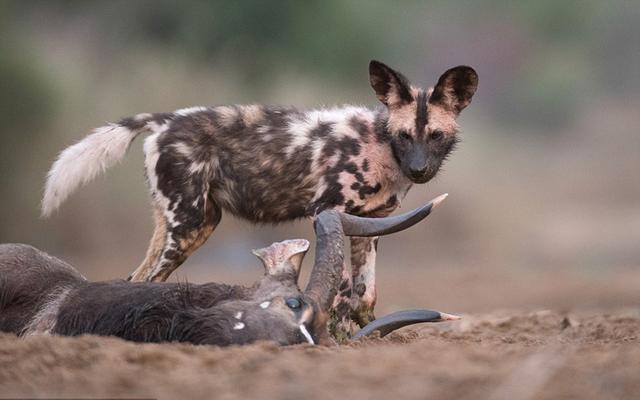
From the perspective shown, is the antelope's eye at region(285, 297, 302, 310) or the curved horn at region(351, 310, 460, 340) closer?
the antelope's eye at region(285, 297, 302, 310)

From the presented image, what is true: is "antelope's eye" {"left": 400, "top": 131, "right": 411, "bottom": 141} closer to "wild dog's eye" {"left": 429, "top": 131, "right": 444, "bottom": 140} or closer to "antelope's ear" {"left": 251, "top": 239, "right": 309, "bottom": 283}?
"wild dog's eye" {"left": 429, "top": 131, "right": 444, "bottom": 140}

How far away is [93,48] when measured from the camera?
22250 millimetres

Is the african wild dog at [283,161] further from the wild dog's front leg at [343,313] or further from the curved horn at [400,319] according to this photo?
the curved horn at [400,319]

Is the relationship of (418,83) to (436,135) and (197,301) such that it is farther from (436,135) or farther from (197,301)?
(197,301)

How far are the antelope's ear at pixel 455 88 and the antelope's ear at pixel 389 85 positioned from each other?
0.20 m

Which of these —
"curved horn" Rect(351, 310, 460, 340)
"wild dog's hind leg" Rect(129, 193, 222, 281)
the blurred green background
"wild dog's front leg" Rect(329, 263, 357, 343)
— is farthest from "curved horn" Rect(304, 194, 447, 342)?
the blurred green background

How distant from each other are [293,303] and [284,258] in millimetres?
466

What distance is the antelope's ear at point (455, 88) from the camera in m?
8.15

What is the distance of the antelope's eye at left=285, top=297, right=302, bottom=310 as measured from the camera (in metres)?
5.62

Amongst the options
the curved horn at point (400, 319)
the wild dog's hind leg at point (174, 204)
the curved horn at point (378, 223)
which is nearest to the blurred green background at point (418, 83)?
the wild dog's hind leg at point (174, 204)

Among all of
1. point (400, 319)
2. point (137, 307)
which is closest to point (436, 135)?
point (400, 319)

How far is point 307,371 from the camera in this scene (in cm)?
446

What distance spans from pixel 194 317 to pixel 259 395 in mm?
1423

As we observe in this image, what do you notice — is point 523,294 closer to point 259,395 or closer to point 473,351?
point 473,351
